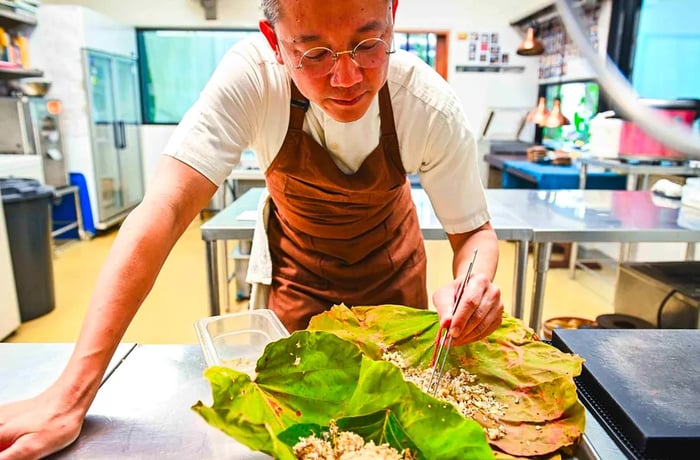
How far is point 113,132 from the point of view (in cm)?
541

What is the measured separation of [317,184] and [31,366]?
666mm

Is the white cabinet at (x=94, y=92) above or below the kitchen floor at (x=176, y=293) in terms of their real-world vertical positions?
above

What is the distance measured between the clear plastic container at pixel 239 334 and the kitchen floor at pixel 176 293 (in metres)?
2.00

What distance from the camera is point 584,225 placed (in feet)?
7.00

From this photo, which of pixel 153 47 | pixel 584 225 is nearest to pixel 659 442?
pixel 584 225

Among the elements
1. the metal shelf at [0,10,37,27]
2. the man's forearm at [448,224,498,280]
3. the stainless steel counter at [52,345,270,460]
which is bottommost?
the stainless steel counter at [52,345,270,460]

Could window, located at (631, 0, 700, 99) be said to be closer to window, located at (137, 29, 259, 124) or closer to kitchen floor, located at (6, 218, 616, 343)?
kitchen floor, located at (6, 218, 616, 343)

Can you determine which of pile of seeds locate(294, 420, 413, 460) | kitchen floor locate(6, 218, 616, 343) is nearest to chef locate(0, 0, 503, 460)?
pile of seeds locate(294, 420, 413, 460)

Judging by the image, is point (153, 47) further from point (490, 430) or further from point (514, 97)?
point (490, 430)

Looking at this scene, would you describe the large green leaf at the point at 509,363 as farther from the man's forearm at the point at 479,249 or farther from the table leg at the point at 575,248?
the table leg at the point at 575,248

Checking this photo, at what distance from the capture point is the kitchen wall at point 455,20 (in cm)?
586

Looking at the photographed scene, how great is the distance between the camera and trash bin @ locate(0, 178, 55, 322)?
2.87m

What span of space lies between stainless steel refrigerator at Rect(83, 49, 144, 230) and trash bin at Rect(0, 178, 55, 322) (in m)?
1.99

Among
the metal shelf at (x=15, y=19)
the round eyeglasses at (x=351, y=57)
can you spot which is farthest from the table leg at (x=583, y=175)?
the metal shelf at (x=15, y=19)
